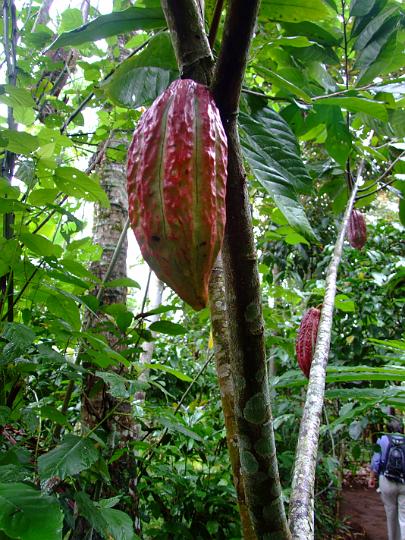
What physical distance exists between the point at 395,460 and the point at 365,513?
7.12 ft

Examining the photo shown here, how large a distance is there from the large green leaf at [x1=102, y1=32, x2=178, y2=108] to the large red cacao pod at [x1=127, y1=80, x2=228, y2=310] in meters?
0.23

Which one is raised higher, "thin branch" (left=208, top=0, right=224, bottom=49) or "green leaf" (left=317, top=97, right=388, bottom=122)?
"green leaf" (left=317, top=97, right=388, bottom=122)

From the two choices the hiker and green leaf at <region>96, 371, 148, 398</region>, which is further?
the hiker

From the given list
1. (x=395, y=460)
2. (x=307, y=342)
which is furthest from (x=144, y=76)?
(x=395, y=460)

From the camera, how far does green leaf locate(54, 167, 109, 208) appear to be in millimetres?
977

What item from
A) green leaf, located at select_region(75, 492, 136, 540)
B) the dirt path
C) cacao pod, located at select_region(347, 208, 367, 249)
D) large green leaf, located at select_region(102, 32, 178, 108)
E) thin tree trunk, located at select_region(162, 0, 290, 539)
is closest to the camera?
thin tree trunk, located at select_region(162, 0, 290, 539)

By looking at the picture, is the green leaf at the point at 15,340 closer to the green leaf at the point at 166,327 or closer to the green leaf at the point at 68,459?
the green leaf at the point at 68,459

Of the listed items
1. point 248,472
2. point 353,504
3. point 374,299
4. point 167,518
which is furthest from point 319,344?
point 353,504

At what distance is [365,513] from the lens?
16.2ft

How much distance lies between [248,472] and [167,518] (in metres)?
1.68

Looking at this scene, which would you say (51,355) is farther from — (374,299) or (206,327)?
(206,327)

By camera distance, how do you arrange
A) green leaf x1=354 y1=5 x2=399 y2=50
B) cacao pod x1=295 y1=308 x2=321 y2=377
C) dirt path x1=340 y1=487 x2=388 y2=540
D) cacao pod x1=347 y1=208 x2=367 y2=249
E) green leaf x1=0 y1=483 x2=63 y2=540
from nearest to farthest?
green leaf x1=0 y1=483 x2=63 y2=540, green leaf x1=354 y1=5 x2=399 y2=50, cacao pod x1=295 y1=308 x2=321 y2=377, cacao pod x1=347 y1=208 x2=367 y2=249, dirt path x1=340 y1=487 x2=388 y2=540

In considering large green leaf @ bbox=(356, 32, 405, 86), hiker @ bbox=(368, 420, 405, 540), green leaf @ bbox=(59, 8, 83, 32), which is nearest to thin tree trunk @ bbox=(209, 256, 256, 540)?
large green leaf @ bbox=(356, 32, 405, 86)

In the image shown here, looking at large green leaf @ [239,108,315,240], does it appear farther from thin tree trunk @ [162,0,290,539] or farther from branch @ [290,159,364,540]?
branch @ [290,159,364,540]
